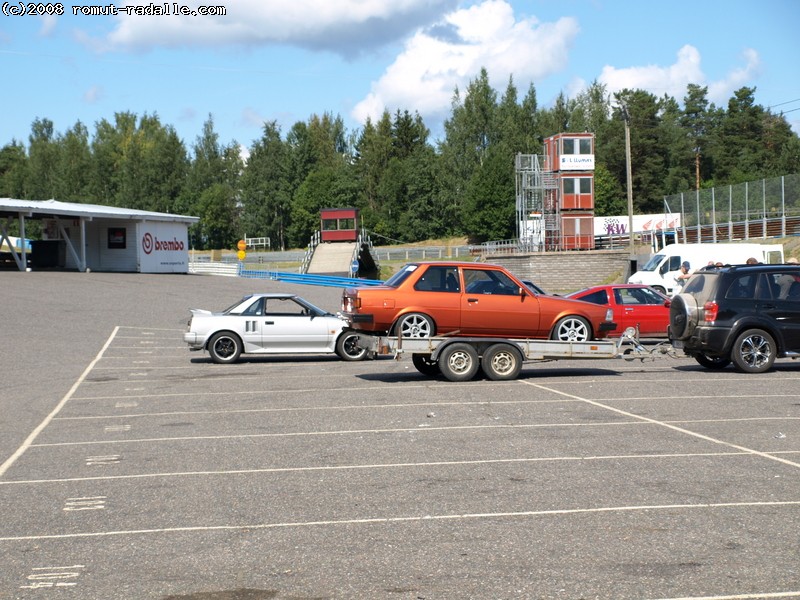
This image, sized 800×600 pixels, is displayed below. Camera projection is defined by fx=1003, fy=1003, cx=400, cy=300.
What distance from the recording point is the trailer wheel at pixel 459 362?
1599cm

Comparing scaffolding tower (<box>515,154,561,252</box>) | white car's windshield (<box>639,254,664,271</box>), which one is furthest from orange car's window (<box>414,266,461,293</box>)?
scaffolding tower (<box>515,154,561,252</box>)

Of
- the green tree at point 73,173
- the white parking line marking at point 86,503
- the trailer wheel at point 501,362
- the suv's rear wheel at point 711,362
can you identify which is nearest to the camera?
the white parking line marking at point 86,503

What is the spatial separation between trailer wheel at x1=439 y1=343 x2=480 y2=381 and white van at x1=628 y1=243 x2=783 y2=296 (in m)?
19.1

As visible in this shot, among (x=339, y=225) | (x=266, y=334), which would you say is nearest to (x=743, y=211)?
(x=266, y=334)

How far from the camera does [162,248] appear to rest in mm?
54281

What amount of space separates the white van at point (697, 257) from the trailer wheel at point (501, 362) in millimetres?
18716

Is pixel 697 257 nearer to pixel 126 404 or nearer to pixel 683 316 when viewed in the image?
pixel 683 316

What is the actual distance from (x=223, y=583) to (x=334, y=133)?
127 m

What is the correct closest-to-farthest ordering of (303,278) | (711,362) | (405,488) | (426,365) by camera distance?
1. (405,488)
2. (426,365)
3. (711,362)
4. (303,278)

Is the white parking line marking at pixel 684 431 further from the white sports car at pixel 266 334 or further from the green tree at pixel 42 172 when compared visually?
the green tree at pixel 42 172

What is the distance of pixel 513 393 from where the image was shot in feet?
48.4

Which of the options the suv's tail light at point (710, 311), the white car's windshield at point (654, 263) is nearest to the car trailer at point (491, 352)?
the suv's tail light at point (710, 311)

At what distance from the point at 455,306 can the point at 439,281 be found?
1.61ft

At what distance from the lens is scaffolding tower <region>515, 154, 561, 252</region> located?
228 ft
